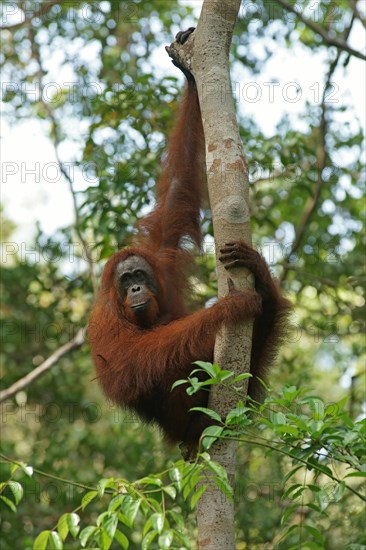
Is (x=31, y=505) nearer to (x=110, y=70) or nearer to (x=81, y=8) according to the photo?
(x=110, y=70)

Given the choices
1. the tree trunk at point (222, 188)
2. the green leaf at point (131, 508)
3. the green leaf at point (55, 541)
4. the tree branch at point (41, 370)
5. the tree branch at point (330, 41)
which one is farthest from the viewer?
the tree branch at point (41, 370)

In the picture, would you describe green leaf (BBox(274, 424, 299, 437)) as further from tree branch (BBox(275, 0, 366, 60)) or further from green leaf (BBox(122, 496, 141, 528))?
Answer: tree branch (BBox(275, 0, 366, 60))

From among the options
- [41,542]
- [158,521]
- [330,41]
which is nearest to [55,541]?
[41,542]

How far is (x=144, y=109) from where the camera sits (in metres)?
6.80

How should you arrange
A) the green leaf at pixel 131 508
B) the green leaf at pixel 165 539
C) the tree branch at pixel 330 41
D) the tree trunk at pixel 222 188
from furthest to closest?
the tree branch at pixel 330 41 < the tree trunk at pixel 222 188 < the green leaf at pixel 131 508 < the green leaf at pixel 165 539

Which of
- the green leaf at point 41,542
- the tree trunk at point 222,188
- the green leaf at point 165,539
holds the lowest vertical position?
the green leaf at point 41,542

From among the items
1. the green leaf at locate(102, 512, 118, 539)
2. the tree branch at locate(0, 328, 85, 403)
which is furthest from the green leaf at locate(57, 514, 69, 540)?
the tree branch at locate(0, 328, 85, 403)

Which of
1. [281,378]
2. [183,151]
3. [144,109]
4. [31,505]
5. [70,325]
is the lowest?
[31,505]

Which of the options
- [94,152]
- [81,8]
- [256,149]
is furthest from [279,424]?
[81,8]

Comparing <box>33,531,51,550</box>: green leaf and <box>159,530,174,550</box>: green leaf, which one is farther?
<box>33,531,51,550</box>: green leaf

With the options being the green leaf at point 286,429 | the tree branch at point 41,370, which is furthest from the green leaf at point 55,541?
the tree branch at point 41,370

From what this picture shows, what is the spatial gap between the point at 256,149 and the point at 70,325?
298cm

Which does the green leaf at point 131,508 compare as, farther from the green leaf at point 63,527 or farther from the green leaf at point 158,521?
the green leaf at point 63,527

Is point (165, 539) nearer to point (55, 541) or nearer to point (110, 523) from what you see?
point (110, 523)
